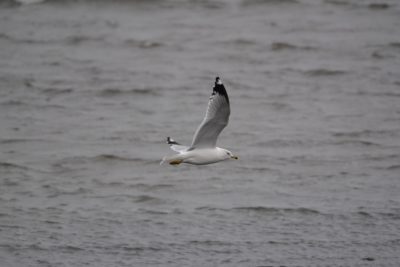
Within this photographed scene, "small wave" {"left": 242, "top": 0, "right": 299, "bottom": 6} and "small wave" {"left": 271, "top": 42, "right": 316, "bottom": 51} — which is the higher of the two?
"small wave" {"left": 242, "top": 0, "right": 299, "bottom": 6}

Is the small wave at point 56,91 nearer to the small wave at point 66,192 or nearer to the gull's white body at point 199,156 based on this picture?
the small wave at point 66,192

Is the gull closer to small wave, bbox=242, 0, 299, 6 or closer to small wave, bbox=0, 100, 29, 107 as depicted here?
small wave, bbox=0, 100, 29, 107

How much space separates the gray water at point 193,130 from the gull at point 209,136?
1.00 meters

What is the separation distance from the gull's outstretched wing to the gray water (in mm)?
1226

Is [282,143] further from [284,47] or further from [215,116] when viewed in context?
[215,116]

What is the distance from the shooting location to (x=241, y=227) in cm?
1016

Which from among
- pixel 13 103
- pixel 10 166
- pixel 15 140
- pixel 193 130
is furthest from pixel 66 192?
pixel 13 103

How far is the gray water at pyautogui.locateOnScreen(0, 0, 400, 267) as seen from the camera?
967 cm

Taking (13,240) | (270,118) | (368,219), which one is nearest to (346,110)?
(270,118)

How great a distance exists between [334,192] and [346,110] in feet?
12.8

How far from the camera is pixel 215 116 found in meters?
8.82

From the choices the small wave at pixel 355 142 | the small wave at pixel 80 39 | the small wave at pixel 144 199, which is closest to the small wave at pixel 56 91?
the small wave at pixel 80 39

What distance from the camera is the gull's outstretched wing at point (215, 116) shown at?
28.6ft

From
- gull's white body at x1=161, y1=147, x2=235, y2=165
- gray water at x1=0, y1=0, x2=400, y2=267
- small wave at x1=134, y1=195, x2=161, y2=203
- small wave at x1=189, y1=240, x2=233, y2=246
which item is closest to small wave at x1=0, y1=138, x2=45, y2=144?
gray water at x1=0, y1=0, x2=400, y2=267
